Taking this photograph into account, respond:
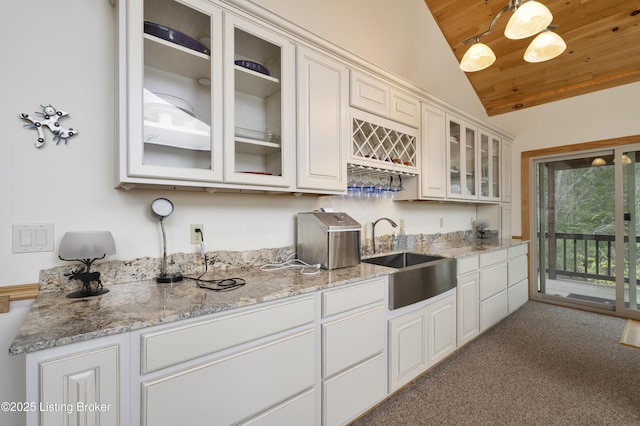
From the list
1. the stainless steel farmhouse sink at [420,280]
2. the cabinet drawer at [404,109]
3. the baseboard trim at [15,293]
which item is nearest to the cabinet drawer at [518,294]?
the stainless steel farmhouse sink at [420,280]

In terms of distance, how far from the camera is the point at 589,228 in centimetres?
339

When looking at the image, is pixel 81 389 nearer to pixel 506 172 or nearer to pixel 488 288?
pixel 488 288

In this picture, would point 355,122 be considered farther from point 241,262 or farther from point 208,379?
point 208,379

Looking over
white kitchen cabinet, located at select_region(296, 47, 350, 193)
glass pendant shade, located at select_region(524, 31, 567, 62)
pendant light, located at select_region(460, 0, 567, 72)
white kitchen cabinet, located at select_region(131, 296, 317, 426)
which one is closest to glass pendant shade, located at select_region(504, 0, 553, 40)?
pendant light, located at select_region(460, 0, 567, 72)

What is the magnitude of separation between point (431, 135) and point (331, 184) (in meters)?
1.35

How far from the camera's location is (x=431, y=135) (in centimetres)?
258

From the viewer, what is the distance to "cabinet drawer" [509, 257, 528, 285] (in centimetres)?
311

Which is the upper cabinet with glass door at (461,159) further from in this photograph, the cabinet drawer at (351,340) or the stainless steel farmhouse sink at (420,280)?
the cabinet drawer at (351,340)

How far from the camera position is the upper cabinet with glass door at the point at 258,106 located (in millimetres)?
1424

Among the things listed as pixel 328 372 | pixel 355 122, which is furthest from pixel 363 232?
pixel 328 372

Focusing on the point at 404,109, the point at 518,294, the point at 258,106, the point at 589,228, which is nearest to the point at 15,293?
the point at 258,106

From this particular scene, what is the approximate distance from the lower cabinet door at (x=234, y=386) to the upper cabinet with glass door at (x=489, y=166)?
2924 mm

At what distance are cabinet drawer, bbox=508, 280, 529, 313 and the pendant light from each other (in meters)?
2.39

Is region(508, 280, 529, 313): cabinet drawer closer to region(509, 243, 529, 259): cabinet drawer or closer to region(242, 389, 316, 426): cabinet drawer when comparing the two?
region(509, 243, 529, 259): cabinet drawer
